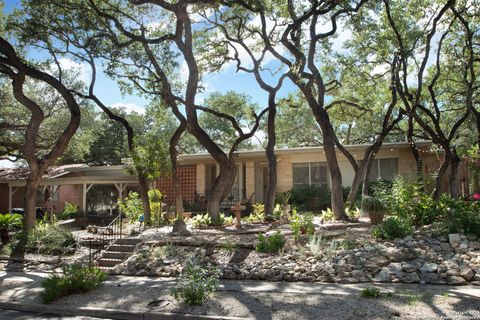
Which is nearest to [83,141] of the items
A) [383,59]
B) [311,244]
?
[383,59]

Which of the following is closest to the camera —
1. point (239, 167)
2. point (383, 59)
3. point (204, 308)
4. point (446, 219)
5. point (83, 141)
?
point (204, 308)

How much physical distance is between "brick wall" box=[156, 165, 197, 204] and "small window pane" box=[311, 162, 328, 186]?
265 inches

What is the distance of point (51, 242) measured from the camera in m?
13.3

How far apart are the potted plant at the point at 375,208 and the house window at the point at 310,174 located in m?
10.2

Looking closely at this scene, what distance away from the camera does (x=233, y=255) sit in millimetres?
10289

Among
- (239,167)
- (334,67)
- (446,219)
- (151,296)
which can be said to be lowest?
(151,296)

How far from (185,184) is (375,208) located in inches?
564

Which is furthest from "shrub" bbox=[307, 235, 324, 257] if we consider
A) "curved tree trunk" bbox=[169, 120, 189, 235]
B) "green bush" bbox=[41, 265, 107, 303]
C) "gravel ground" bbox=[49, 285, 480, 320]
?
"green bush" bbox=[41, 265, 107, 303]

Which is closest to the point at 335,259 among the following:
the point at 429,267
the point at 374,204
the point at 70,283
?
the point at 429,267

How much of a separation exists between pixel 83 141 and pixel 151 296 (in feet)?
66.9

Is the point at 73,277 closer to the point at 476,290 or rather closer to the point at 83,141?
the point at 476,290

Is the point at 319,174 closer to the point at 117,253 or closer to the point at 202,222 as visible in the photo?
the point at 202,222

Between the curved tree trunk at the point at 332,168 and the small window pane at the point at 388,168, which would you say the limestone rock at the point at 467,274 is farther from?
the small window pane at the point at 388,168

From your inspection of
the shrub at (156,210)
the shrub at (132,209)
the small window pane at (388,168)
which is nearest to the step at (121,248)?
the shrub at (156,210)
